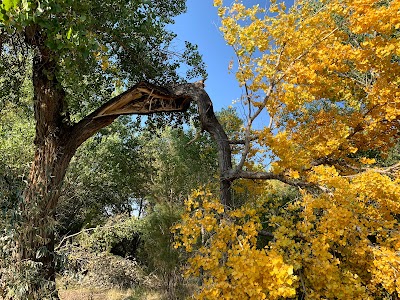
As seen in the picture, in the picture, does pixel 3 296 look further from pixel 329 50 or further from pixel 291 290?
pixel 329 50

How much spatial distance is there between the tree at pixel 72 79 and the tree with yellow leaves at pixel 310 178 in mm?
1381

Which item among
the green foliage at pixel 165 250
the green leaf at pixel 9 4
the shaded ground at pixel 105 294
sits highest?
the green leaf at pixel 9 4

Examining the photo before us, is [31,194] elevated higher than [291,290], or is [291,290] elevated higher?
[31,194]

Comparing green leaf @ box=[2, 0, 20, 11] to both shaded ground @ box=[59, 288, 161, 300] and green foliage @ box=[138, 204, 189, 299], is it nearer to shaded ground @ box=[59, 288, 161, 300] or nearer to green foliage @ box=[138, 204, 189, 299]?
green foliage @ box=[138, 204, 189, 299]

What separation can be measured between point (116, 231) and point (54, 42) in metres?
5.61

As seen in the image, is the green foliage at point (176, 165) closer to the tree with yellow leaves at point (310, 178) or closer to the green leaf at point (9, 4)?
the tree with yellow leaves at point (310, 178)

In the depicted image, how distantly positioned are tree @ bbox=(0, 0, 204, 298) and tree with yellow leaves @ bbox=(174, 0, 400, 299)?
4.53 feet

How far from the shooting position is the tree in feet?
11.5

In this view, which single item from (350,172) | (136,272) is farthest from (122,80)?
(136,272)

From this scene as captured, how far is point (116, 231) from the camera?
25.5 feet

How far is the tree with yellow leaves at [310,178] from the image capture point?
3102 millimetres

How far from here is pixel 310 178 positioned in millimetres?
3691

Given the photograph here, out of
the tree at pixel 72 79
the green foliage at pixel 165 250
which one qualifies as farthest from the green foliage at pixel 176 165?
the tree at pixel 72 79

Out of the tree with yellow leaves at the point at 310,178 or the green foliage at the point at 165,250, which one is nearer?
the tree with yellow leaves at the point at 310,178
